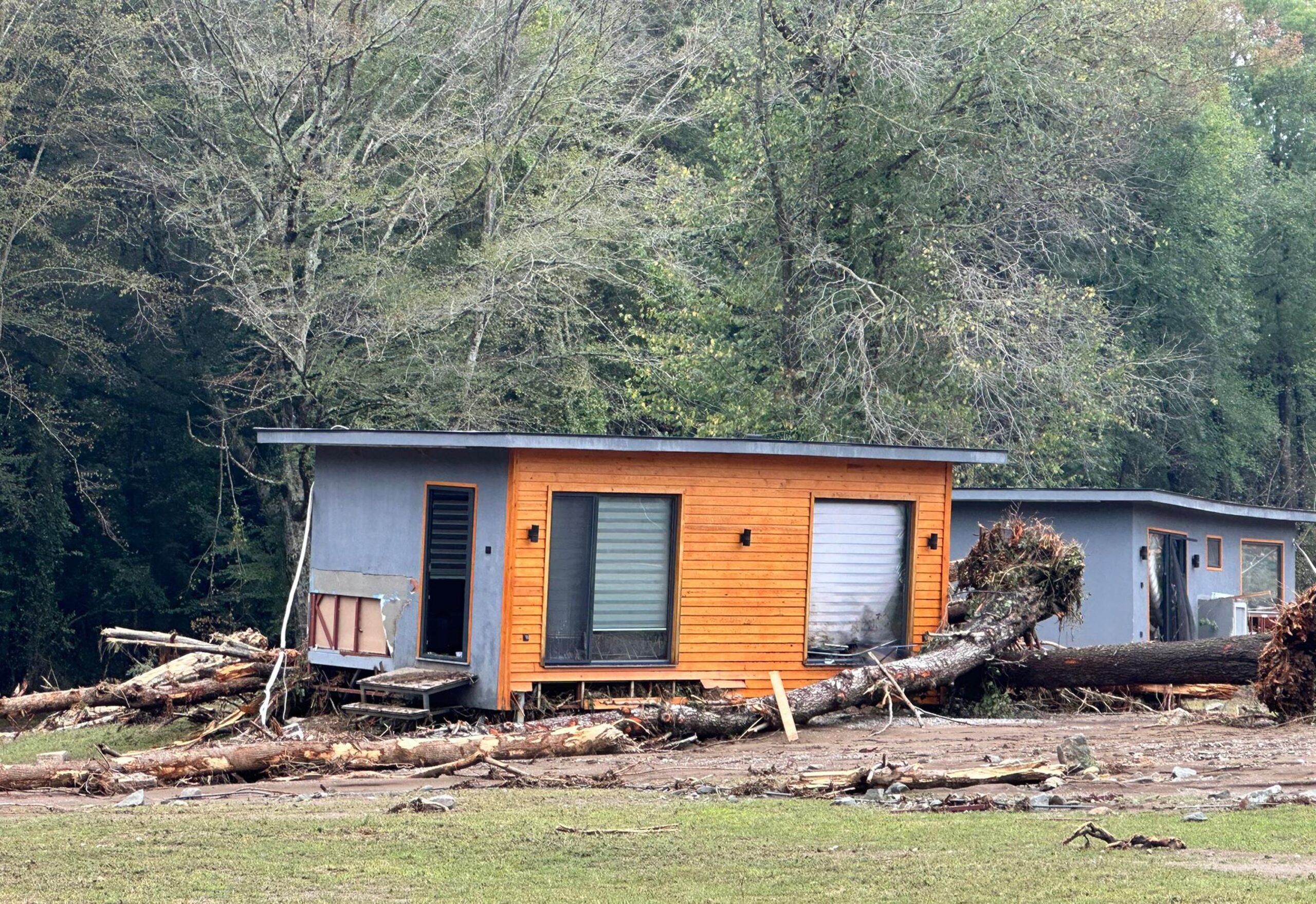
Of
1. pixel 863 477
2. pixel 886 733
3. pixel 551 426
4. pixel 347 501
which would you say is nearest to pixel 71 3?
pixel 551 426

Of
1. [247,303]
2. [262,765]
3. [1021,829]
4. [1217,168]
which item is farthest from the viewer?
[1217,168]

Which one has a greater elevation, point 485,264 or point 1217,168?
point 1217,168

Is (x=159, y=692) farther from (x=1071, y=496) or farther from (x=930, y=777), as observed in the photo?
(x=1071, y=496)

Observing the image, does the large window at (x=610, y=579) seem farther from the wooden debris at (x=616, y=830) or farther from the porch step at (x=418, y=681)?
the wooden debris at (x=616, y=830)

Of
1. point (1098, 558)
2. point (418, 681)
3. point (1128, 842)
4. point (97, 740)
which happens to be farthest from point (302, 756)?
point (1098, 558)

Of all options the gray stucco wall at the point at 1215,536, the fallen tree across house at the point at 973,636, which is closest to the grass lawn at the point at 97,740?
the fallen tree across house at the point at 973,636

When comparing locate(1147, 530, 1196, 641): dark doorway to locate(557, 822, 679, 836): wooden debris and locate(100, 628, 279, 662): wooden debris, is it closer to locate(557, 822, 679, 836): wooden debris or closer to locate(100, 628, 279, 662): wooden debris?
locate(100, 628, 279, 662): wooden debris

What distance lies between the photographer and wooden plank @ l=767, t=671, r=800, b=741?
46.5 feet

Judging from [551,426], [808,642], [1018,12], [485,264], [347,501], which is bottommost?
[808,642]

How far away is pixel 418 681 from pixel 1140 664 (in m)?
7.50

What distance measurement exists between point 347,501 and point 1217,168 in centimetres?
2881

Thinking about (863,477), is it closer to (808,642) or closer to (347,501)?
(808,642)

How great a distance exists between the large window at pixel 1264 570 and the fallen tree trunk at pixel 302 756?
15288 mm

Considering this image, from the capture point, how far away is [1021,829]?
8.58m
